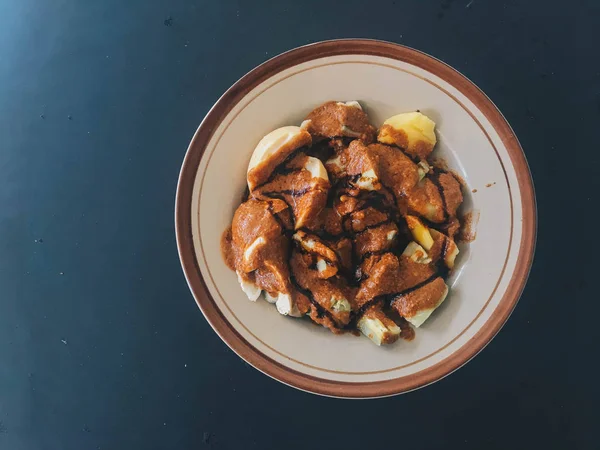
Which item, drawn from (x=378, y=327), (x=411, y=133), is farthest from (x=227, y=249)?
(x=411, y=133)

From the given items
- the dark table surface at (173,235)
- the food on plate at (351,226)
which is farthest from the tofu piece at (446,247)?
the dark table surface at (173,235)

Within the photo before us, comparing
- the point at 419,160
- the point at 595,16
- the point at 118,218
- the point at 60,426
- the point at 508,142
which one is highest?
the point at 595,16

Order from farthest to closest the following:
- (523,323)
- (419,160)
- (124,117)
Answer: (124,117), (523,323), (419,160)

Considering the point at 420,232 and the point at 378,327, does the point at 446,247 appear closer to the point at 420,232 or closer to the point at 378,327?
the point at 420,232

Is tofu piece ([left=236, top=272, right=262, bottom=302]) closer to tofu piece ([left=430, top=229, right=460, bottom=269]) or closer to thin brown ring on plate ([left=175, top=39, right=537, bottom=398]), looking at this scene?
thin brown ring on plate ([left=175, top=39, right=537, bottom=398])

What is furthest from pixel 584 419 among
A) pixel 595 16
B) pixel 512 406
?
pixel 595 16

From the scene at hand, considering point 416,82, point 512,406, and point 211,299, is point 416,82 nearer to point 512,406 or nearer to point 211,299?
point 211,299

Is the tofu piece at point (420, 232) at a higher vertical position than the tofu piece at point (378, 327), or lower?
higher

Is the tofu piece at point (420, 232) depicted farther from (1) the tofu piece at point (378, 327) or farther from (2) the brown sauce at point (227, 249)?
(2) the brown sauce at point (227, 249)
